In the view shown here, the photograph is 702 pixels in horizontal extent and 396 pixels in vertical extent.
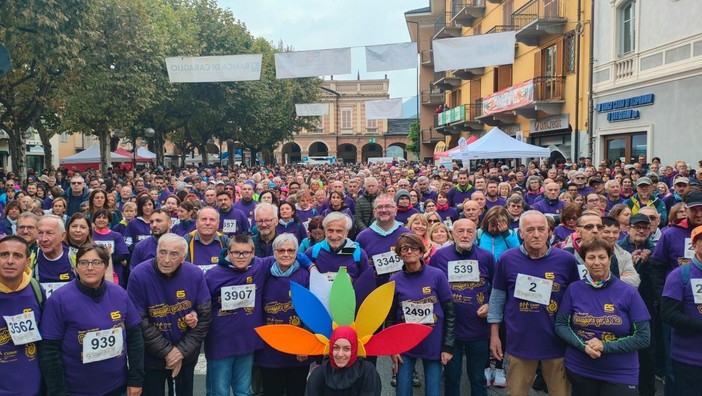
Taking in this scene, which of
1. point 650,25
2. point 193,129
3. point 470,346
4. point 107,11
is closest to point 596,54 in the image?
point 650,25

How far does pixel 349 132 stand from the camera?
251 feet

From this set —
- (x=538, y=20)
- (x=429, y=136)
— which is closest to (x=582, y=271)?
(x=538, y=20)

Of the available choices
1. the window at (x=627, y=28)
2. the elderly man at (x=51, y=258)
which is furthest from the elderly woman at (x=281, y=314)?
the window at (x=627, y=28)

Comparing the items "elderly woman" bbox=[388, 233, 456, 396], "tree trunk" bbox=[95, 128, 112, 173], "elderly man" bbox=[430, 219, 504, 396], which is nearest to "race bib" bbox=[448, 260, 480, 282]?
"elderly man" bbox=[430, 219, 504, 396]

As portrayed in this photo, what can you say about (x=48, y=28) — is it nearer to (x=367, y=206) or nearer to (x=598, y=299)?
(x=367, y=206)

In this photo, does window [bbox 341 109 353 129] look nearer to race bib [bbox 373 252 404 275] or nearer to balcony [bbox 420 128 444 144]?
balcony [bbox 420 128 444 144]

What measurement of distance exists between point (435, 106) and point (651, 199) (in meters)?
41.6

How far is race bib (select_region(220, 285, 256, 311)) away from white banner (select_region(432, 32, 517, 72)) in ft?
37.5

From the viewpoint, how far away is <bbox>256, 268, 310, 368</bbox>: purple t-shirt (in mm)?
4371

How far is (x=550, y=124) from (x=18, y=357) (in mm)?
22770

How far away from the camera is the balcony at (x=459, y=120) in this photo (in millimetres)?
32625

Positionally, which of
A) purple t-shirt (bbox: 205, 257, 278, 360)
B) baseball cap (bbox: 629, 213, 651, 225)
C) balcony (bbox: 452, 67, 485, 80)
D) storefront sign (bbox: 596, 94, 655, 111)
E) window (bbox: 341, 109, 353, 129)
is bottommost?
purple t-shirt (bbox: 205, 257, 278, 360)

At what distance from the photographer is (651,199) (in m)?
8.13

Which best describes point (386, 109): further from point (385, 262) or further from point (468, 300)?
point (468, 300)
